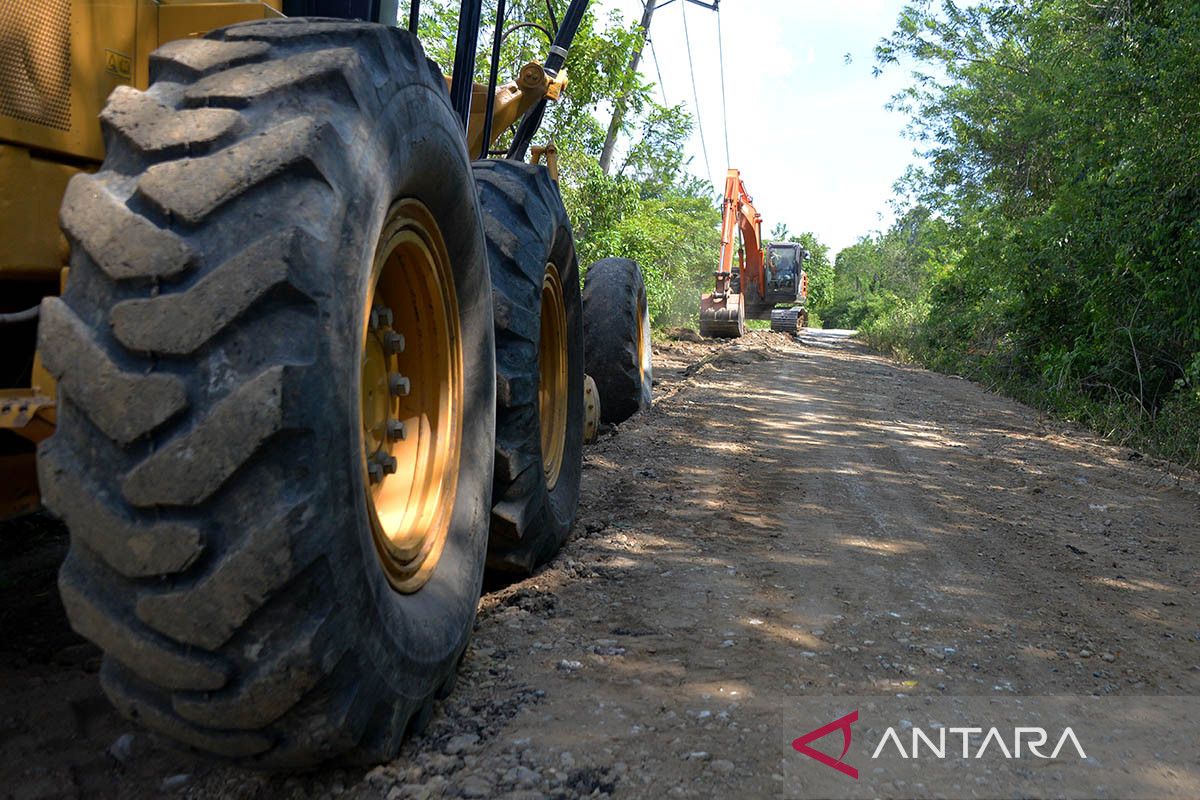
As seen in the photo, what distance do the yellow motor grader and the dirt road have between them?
364 mm

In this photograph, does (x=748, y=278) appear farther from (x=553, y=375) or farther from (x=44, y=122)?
(x=44, y=122)

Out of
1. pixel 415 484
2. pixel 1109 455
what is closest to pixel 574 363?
pixel 415 484

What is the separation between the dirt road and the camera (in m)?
2.30

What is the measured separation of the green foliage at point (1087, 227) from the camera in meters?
9.42

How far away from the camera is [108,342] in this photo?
1.72 meters

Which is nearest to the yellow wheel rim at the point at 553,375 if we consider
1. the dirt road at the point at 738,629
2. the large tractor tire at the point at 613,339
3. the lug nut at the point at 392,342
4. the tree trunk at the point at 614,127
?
the dirt road at the point at 738,629

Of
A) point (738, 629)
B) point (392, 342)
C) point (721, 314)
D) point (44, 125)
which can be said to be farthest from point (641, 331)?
point (721, 314)

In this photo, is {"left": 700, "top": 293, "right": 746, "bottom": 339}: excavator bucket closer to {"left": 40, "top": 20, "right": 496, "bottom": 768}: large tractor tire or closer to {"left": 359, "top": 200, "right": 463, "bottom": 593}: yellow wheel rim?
{"left": 359, "top": 200, "right": 463, "bottom": 593}: yellow wheel rim

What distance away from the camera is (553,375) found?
4.59 metres

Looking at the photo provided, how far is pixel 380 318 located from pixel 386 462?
1.37 feet

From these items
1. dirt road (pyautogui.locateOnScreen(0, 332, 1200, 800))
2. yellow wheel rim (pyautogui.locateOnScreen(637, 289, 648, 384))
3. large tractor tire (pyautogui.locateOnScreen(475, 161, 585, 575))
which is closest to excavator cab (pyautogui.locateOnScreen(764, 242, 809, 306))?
yellow wheel rim (pyautogui.locateOnScreen(637, 289, 648, 384))

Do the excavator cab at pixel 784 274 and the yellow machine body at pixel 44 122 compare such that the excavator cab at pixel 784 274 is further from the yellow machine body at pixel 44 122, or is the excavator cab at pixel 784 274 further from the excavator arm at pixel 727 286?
the yellow machine body at pixel 44 122

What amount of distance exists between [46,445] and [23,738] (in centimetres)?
112

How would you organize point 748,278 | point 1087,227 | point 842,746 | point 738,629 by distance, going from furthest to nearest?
point 748,278, point 1087,227, point 738,629, point 842,746
